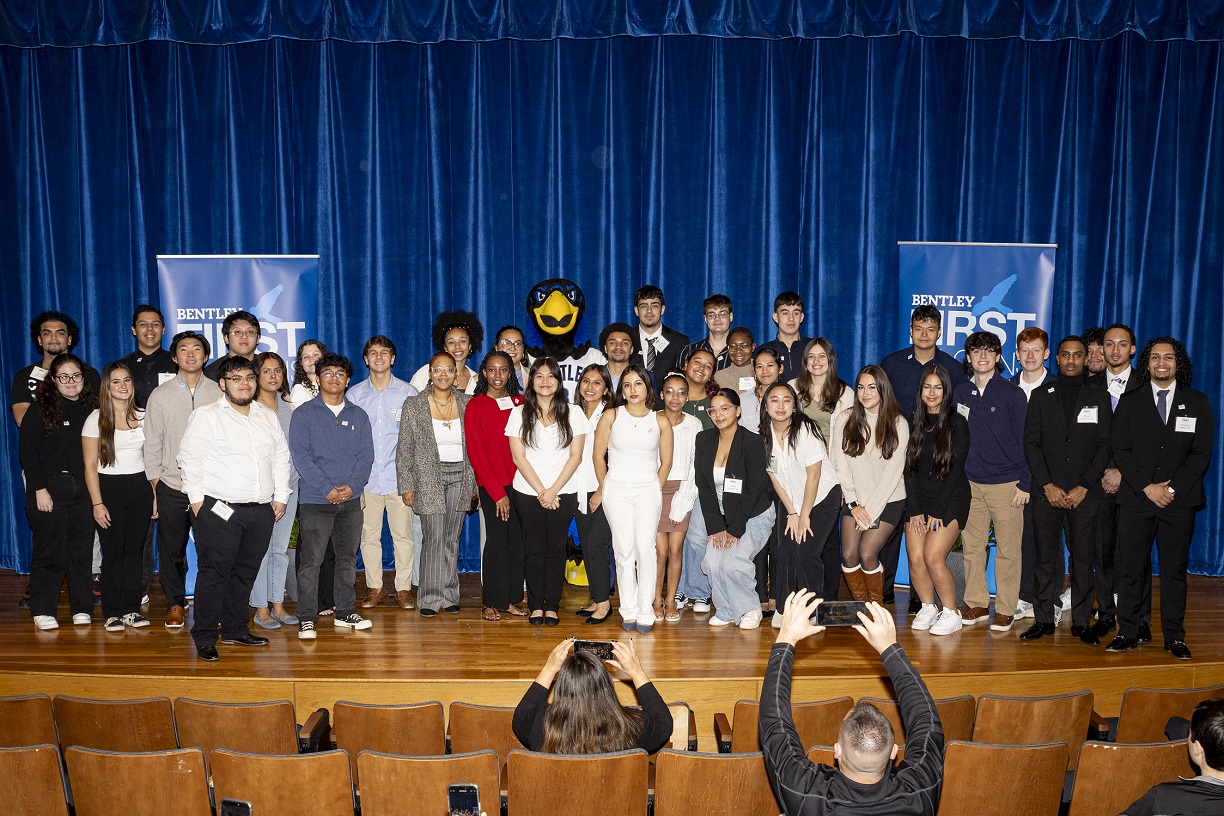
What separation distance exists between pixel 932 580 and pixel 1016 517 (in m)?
0.55

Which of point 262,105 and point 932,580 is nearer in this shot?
point 932,580

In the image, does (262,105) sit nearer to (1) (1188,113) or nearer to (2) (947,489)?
(2) (947,489)

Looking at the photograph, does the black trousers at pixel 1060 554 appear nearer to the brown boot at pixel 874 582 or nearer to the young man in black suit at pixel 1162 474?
the young man in black suit at pixel 1162 474

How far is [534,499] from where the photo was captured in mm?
4883

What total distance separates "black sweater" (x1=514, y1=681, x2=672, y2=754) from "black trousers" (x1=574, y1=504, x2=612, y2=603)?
214 cm

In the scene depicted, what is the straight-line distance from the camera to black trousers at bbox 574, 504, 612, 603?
4.91 metres

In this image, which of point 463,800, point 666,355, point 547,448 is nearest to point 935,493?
point 666,355

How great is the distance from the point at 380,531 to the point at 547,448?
1.23m

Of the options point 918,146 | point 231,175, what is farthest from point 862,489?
point 231,175

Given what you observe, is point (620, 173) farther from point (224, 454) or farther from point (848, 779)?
point (848, 779)

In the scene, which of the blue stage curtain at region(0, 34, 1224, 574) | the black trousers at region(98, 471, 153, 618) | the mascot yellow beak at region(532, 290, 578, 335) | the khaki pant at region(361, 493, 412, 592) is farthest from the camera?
the blue stage curtain at region(0, 34, 1224, 574)

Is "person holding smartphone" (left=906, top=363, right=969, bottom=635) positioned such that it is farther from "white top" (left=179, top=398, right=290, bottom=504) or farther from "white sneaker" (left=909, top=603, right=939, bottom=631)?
"white top" (left=179, top=398, right=290, bottom=504)

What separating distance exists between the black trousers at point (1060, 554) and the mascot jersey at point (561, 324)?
269 centimetres

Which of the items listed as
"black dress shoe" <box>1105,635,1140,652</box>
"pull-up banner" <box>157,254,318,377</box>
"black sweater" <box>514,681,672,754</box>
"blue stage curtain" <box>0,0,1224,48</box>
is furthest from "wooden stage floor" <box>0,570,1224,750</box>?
"blue stage curtain" <box>0,0,1224,48</box>
